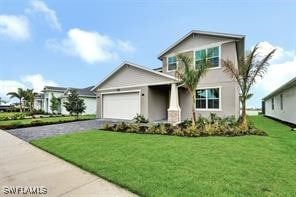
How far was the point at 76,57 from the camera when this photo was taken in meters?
31.1

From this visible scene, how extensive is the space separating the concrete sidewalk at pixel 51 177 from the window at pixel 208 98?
11.6 metres

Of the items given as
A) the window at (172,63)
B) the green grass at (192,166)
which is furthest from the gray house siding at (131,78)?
the green grass at (192,166)

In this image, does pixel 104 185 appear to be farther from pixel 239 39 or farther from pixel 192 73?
pixel 239 39

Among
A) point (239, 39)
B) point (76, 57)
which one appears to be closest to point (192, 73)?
point (239, 39)

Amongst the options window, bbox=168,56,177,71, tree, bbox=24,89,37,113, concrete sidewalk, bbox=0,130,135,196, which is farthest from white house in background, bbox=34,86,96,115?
concrete sidewalk, bbox=0,130,135,196

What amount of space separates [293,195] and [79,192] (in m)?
4.07

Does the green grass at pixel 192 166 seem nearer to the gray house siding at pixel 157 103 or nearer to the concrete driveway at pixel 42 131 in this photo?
the concrete driveway at pixel 42 131

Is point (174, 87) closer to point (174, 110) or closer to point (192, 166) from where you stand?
point (174, 110)

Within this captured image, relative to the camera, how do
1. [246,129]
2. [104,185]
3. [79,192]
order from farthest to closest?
1. [246,129]
2. [104,185]
3. [79,192]

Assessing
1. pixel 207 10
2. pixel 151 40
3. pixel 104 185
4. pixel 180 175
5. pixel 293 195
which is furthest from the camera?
pixel 151 40

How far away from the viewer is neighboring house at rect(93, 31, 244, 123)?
16.0 m

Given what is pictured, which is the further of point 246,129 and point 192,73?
point 192,73

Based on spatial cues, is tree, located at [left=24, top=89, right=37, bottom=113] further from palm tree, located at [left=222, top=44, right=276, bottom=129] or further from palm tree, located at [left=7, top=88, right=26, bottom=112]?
palm tree, located at [left=222, top=44, right=276, bottom=129]

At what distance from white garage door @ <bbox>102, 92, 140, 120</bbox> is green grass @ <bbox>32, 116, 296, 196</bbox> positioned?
9408mm
